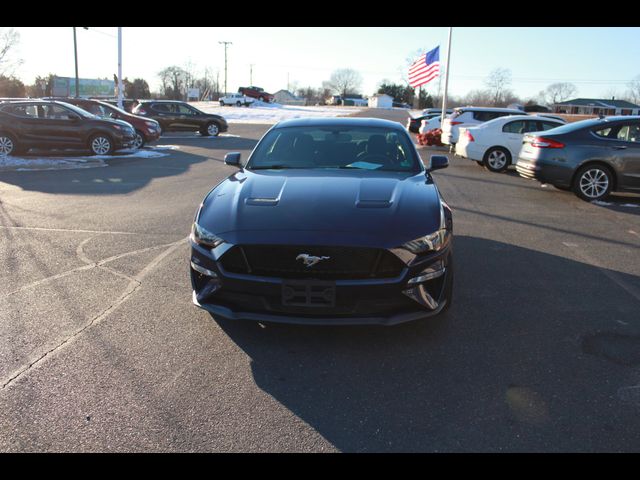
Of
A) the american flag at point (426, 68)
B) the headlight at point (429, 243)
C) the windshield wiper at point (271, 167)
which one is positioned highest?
the american flag at point (426, 68)

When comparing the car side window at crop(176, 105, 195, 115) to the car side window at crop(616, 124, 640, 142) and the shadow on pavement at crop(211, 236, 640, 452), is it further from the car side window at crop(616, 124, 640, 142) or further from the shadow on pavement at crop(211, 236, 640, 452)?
the shadow on pavement at crop(211, 236, 640, 452)

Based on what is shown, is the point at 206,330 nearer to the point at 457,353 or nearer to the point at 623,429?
the point at 457,353

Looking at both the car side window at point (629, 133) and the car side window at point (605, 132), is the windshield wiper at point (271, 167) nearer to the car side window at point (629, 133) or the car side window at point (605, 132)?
the car side window at point (605, 132)

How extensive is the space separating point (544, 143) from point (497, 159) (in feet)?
13.4

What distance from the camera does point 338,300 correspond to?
11.3 feet

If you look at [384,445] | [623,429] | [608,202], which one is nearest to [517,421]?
[623,429]

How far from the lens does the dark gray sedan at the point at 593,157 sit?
944 cm

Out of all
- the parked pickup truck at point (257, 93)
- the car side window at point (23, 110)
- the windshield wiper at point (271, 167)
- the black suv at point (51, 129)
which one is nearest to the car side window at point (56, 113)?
the black suv at point (51, 129)

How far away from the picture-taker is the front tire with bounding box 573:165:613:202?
9.59 metres

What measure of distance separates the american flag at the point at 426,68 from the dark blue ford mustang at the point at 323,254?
20940mm

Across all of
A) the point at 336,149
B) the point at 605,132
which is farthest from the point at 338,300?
the point at 605,132

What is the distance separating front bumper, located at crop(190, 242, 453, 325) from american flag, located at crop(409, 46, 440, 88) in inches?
851

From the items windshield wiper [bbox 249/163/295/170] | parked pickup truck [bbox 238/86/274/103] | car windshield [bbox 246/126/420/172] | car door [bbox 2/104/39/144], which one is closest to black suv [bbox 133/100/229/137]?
car door [bbox 2/104/39/144]

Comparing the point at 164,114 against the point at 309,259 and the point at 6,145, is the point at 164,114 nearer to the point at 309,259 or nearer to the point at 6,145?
the point at 6,145
